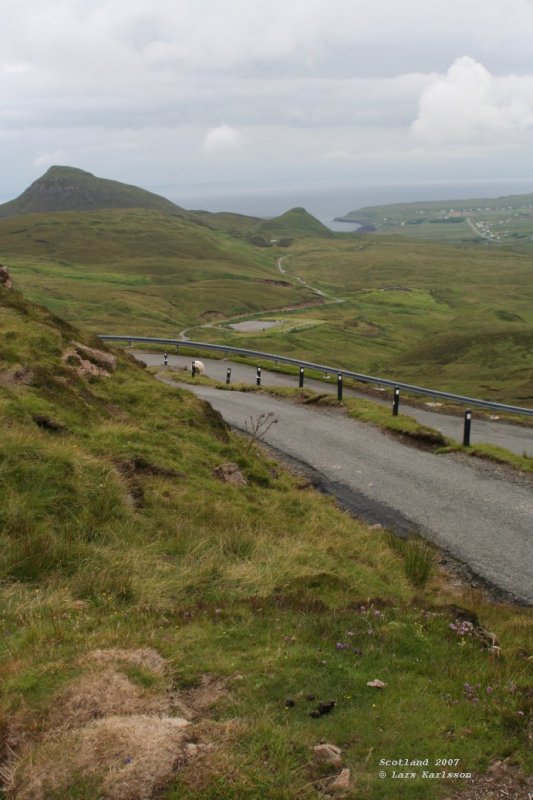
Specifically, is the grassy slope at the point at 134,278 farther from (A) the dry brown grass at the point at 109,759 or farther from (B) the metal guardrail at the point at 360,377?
(A) the dry brown grass at the point at 109,759

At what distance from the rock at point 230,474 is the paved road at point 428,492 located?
2985 millimetres

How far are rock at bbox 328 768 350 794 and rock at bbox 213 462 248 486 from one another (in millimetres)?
9133

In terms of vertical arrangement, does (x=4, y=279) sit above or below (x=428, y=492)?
above

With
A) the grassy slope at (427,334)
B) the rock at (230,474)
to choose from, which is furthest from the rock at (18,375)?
the grassy slope at (427,334)

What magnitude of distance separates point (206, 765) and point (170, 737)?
1.31 ft

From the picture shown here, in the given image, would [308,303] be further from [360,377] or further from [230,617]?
[230,617]

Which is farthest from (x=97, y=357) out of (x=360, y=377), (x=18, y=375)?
(x=360, y=377)

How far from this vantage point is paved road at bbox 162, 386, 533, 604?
13.3m

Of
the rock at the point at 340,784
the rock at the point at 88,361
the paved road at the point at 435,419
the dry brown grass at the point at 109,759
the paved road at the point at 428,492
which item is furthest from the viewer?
→ the paved road at the point at 435,419

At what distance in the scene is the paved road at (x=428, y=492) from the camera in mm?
13348

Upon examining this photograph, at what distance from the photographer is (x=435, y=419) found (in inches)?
1138

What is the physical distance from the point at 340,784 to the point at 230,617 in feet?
9.77

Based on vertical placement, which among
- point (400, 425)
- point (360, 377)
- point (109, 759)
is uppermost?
point (109, 759)

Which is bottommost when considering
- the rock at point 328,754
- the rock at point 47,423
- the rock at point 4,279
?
the rock at point 328,754
